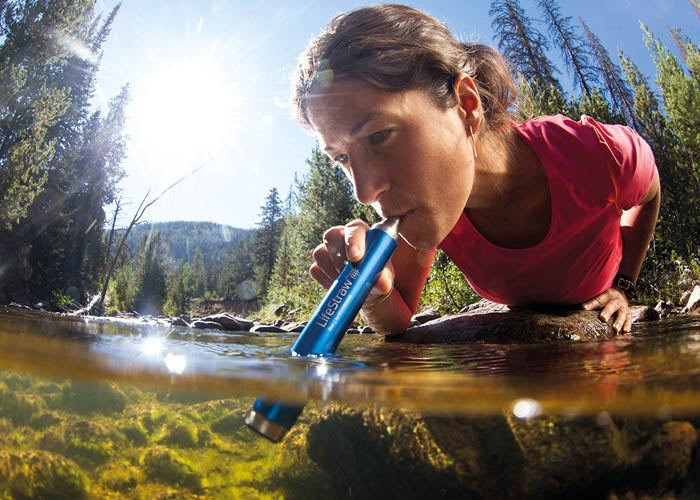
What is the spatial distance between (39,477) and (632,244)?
6.98 feet

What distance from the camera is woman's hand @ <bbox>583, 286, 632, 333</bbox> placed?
1434 mm

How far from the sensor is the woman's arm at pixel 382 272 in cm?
98

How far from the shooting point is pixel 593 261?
60.9 inches

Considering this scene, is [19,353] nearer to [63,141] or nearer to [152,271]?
[63,141]

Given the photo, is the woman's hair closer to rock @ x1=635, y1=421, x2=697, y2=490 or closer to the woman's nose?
the woman's nose

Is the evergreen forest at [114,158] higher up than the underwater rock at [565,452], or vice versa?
the evergreen forest at [114,158]

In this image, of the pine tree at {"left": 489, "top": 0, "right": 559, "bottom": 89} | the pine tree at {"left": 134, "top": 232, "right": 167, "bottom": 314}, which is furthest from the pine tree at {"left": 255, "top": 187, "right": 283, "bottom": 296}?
the pine tree at {"left": 489, "top": 0, "right": 559, "bottom": 89}

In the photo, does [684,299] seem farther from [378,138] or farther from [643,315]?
[378,138]

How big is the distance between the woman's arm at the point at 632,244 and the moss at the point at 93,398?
1.58 meters

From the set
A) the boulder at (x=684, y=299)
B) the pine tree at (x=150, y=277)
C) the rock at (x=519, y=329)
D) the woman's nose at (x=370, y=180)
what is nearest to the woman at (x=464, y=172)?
the woman's nose at (x=370, y=180)

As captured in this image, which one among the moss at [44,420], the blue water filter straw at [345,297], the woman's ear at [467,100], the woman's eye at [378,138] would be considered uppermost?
the woman's ear at [467,100]

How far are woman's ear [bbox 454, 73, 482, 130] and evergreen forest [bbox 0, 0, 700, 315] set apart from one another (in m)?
0.72

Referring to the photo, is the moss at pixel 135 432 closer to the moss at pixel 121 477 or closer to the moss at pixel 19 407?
the moss at pixel 121 477

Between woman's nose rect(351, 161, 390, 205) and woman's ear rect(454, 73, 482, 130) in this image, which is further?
woman's ear rect(454, 73, 482, 130)
